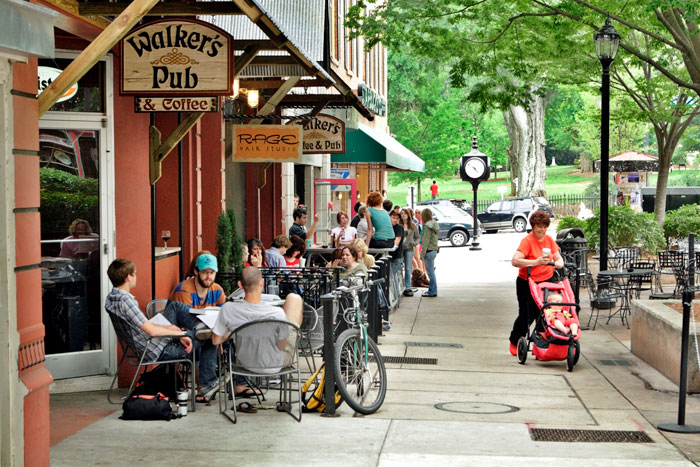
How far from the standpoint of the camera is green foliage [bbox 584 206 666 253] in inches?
894

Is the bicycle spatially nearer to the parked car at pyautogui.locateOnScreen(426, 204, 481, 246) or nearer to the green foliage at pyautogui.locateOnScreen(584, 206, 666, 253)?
the green foliage at pyautogui.locateOnScreen(584, 206, 666, 253)

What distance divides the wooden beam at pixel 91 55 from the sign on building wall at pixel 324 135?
10.6 meters

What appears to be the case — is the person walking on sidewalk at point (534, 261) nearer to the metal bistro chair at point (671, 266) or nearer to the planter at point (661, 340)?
the planter at point (661, 340)

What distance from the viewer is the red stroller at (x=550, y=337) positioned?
11.7 metres

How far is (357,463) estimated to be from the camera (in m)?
7.00

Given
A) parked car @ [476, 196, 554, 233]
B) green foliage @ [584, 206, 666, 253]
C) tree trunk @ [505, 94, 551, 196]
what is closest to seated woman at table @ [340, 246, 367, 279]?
green foliage @ [584, 206, 666, 253]

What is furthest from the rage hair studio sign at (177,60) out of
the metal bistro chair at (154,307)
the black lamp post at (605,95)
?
the black lamp post at (605,95)

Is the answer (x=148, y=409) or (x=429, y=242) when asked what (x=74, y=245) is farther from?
(x=429, y=242)

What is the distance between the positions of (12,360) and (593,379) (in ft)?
23.0

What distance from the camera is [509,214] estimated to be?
49.5 m

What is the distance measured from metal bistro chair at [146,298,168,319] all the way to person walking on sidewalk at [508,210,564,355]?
4.04 metres

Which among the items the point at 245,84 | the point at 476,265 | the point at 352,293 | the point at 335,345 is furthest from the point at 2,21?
the point at 476,265

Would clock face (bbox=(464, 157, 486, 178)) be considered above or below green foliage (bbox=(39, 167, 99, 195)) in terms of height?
above

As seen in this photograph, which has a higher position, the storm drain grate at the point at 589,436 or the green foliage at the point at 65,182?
the green foliage at the point at 65,182
